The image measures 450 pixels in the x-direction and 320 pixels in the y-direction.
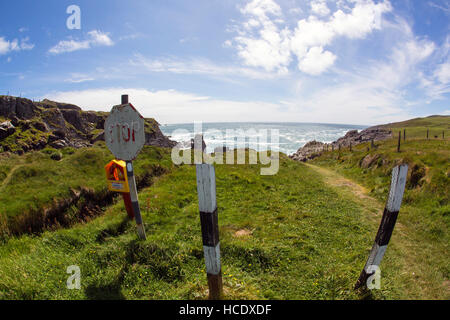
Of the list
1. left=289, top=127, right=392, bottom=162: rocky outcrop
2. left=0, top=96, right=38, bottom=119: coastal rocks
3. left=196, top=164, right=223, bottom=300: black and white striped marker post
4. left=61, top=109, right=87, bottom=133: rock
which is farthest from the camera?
left=61, top=109, right=87, bottom=133: rock

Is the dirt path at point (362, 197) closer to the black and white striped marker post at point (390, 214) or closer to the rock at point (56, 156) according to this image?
the black and white striped marker post at point (390, 214)

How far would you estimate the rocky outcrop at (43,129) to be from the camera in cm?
5609

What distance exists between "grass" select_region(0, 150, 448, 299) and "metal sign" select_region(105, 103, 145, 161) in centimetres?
249

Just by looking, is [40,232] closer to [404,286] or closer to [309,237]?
[309,237]

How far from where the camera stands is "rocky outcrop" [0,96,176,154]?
2208 inches

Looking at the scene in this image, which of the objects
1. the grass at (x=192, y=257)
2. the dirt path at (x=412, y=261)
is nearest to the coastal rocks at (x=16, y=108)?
the grass at (x=192, y=257)

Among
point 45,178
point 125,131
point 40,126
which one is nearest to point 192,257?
point 125,131

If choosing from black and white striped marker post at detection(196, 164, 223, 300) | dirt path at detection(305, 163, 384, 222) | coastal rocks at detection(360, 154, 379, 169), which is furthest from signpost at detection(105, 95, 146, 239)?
coastal rocks at detection(360, 154, 379, 169)

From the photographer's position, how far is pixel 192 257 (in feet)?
17.4

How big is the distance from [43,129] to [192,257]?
85883 millimetres

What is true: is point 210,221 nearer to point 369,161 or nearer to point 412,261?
point 412,261

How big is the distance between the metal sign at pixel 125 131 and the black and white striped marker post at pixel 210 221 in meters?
2.78

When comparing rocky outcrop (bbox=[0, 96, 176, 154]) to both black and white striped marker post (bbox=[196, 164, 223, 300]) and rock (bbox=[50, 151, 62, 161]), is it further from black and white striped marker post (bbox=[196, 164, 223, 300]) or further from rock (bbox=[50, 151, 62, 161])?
black and white striped marker post (bbox=[196, 164, 223, 300])
